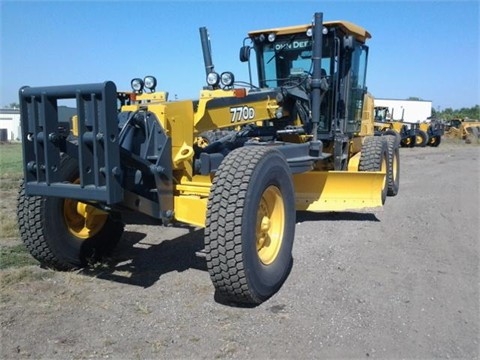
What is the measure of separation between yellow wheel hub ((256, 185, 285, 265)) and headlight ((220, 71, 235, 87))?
1569mm

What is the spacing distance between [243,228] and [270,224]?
30.7 inches

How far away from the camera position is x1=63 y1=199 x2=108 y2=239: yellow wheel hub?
493 centimetres

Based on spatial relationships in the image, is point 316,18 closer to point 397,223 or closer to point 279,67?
point 279,67

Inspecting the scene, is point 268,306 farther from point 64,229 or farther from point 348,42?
point 348,42

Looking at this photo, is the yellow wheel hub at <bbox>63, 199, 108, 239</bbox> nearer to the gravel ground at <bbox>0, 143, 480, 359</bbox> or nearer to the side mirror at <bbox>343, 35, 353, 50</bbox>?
the gravel ground at <bbox>0, 143, 480, 359</bbox>

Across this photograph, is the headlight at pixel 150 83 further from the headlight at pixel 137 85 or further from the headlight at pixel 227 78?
the headlight at pixel 227 78

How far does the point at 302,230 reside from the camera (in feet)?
21.5

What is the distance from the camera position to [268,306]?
4.10 m

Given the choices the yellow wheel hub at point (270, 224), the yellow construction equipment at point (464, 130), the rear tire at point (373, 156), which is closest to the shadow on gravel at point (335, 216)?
the rear tire at point (373, 156)

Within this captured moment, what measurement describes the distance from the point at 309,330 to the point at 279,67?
4959 mm

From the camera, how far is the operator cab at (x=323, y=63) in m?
7.27

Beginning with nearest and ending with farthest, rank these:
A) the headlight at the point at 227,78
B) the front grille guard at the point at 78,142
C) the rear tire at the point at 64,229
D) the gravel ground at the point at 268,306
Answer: the gravel ground at the point at 268,306
the front grille guard at the point at 78,142
the rear tire at the point at 64,229
the headlight at the point at 227,78

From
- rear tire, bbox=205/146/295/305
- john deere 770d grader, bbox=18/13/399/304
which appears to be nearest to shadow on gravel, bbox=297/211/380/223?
john deere 770d grader, bbox=18/13/399/304

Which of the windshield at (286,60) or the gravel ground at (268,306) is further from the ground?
the windshield at (286,60)
